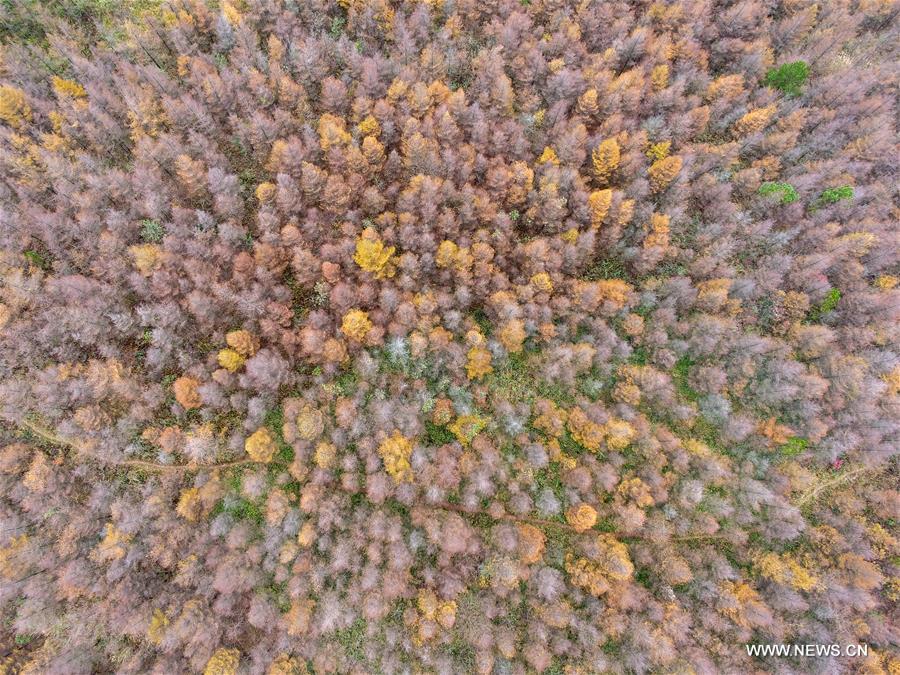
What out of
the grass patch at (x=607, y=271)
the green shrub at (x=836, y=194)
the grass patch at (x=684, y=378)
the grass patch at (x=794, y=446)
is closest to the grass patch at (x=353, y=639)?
the grass patch at (x=684, y=378)

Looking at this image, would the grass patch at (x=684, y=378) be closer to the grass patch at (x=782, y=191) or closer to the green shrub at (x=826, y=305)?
the green shrub at (x=826, y=305)

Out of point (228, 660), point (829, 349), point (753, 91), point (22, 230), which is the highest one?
point (753, 91)

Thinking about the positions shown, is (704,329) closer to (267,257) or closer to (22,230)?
(267,257)

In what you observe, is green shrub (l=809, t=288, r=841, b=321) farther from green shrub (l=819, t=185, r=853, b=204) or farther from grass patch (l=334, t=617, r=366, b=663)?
grass patch (l=334, t=617, r=366, b=663)

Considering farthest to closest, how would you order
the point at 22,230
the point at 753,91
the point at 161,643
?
the point at 753,91 < the point at 22,230 < the point at 161,643

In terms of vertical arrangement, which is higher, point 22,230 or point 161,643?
point 22,230

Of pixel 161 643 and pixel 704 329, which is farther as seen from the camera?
pixel 704 329

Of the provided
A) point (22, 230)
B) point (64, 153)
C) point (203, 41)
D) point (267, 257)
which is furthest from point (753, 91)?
point (22, 230)

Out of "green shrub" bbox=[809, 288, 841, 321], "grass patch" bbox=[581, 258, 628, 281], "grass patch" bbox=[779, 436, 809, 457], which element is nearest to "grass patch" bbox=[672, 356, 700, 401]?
"grass patch" bbox=[779, 436, 809, 457]
